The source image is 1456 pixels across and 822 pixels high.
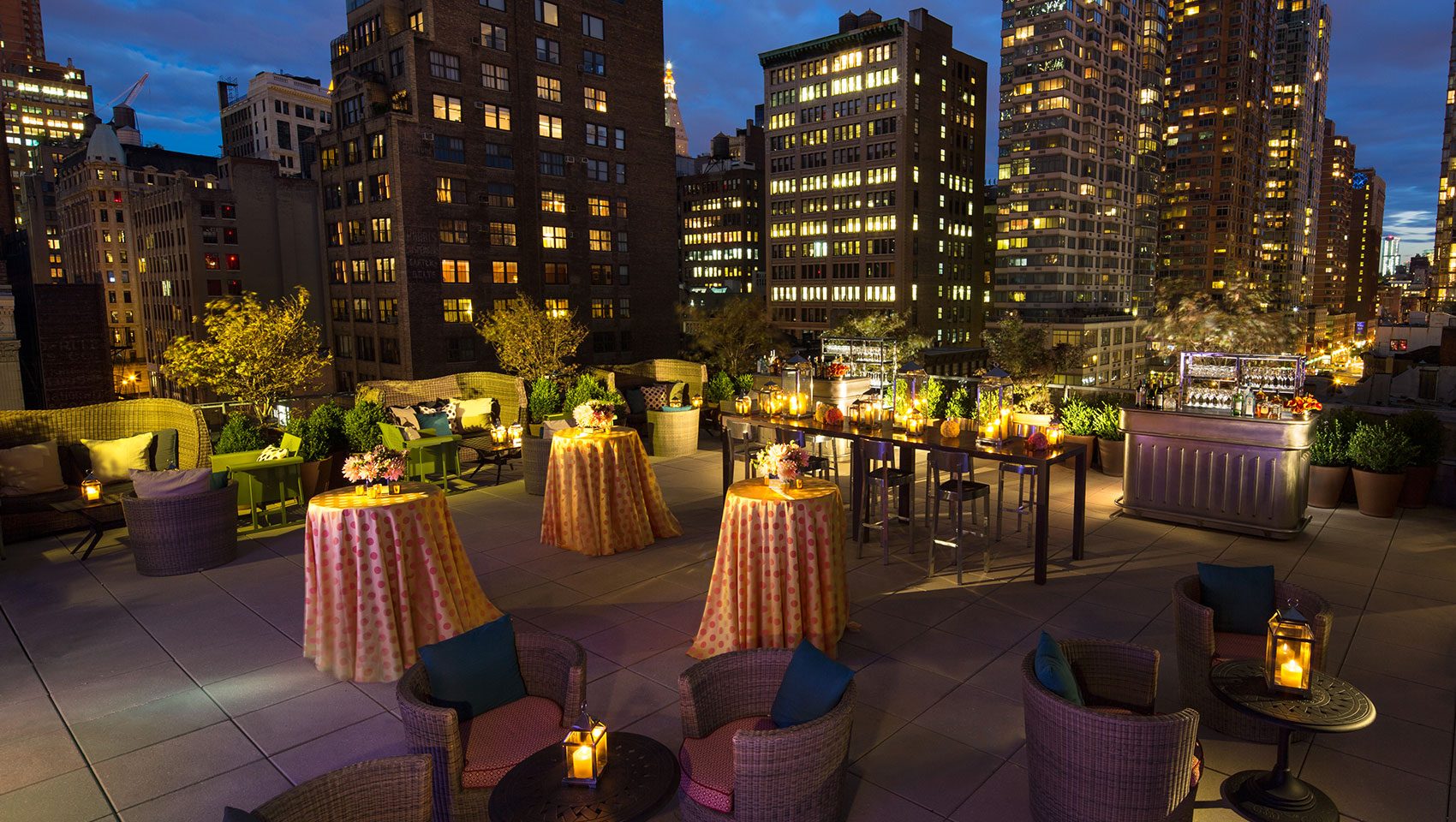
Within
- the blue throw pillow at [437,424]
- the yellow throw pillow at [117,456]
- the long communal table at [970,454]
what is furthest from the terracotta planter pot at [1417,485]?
the yellow throw pillow at [117,456]

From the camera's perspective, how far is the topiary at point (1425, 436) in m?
10.2

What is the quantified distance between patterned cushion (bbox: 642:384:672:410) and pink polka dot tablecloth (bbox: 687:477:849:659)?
34.6 feet

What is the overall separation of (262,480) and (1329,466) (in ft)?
46.7

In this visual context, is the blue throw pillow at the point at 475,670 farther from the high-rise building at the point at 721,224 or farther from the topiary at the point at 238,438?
the high-rise building at the point at 721,224

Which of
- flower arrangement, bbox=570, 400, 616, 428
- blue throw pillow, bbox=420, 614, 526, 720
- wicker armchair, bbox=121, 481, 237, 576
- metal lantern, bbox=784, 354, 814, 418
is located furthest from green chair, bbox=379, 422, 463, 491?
blue throw pillow, bbox=420, 614, 526, 720

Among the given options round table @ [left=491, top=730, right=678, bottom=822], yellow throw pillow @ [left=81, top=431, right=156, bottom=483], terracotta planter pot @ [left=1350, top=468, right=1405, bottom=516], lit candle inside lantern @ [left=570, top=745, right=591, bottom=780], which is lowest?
terracotta planter pot @ [left=1350, top=468, right=1405, bottom=516]

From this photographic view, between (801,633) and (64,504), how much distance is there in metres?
9.35

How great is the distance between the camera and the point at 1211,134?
138 meters

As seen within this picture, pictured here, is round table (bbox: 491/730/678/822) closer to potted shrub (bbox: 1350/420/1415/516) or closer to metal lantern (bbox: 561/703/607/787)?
metal lantern (bbox: 561/703/607/787)

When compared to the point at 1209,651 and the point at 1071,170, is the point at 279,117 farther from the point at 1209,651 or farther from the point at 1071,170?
the point at 1209,651

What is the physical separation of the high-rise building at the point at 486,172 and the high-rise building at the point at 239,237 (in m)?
19.8

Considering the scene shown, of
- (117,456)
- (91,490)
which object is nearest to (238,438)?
(117,456)

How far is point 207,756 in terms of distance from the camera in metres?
4.78

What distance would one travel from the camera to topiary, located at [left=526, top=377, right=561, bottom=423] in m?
15.6
